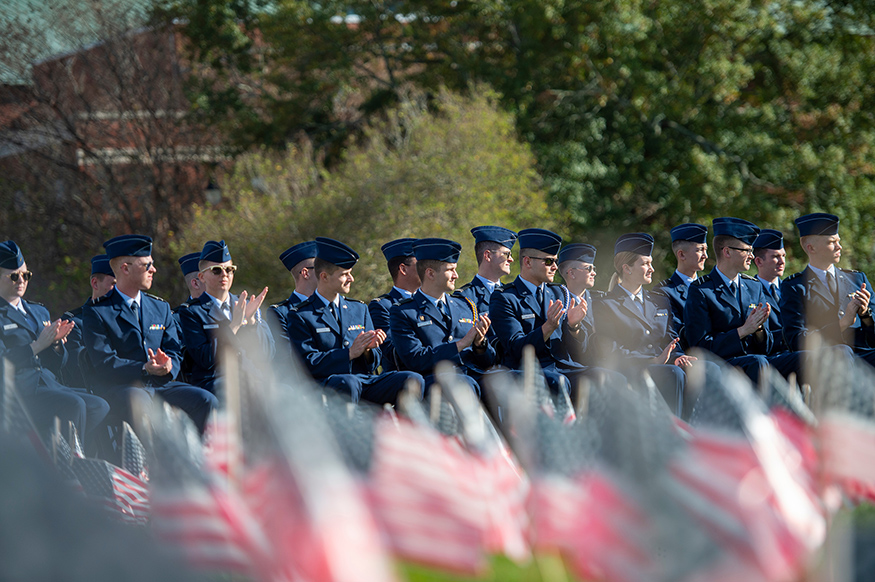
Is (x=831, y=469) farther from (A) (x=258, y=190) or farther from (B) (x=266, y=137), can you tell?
(B) (x=266, y=137)

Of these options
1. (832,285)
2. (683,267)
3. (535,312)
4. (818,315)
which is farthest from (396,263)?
(832,285)

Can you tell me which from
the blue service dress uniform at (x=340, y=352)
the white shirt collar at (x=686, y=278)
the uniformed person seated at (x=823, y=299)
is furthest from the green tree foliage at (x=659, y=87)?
the blue service dress uniform at (x=340, y=352)

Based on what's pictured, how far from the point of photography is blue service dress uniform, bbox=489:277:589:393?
655 cm

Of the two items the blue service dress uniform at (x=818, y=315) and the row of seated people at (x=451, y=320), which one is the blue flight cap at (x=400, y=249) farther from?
the blue service dress uniform at (x=818, y=315)

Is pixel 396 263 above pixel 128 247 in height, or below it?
below

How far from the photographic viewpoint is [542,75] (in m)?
17.8

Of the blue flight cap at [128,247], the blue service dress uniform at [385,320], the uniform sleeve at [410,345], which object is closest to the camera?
the blue flight cap at [128,247]

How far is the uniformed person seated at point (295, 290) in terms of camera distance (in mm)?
6625

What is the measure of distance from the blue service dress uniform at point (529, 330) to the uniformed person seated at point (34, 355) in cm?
270

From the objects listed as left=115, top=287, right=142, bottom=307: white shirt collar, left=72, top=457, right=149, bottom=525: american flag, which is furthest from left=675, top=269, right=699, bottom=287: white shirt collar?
left=72, top=457, right=149, bottom=525: american flag

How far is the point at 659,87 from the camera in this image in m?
16.9

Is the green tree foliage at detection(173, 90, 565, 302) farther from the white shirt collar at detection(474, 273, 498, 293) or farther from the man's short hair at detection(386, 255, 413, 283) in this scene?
→ the white shirt collar at detection(474, 273, 498, 293)

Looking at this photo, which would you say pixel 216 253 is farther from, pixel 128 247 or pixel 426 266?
pixel 426 266

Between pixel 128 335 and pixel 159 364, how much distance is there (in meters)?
0.56
